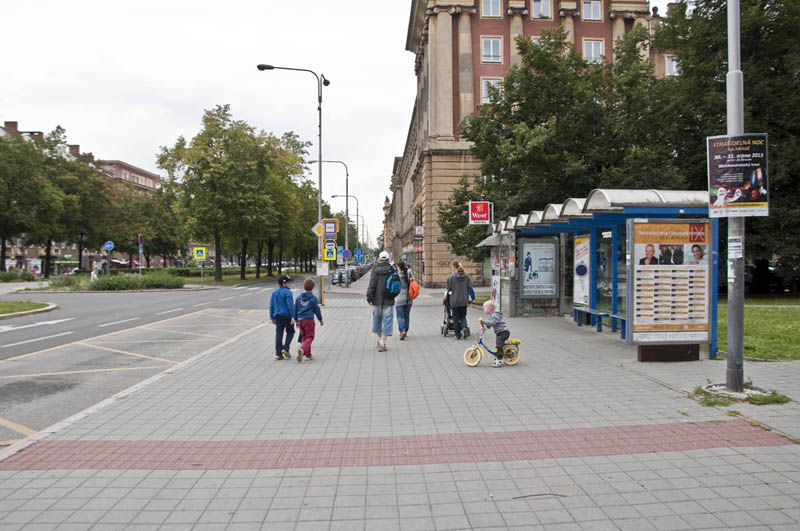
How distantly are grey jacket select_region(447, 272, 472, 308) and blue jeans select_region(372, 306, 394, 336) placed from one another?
1.92m

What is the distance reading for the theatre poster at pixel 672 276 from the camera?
8797 millimetres

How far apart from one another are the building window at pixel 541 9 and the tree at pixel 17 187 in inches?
1701

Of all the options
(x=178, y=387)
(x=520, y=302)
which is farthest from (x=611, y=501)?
(x=520, y=302)

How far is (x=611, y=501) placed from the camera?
376cm

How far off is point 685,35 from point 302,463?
87.6 ft

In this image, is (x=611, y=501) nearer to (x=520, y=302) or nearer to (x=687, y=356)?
(x=687, y=356)

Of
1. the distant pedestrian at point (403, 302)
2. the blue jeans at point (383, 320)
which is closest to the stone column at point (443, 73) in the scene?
the distant pedestrian at point (403, 302)

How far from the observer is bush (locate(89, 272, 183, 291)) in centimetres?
3259

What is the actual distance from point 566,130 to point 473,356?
1427 centimetres

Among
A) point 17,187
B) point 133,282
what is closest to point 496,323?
point 133,282

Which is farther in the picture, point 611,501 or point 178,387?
point 178,387

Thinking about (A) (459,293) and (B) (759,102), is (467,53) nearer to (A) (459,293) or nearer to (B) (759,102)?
(B) (759,102)

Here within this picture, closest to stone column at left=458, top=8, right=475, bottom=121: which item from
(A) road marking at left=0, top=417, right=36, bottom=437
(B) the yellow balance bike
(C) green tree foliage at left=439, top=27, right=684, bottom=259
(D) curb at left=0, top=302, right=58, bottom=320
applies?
(C) green tree foliage at left=439, top=27, right=684, bottom=259

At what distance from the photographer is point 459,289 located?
11.9 metres
